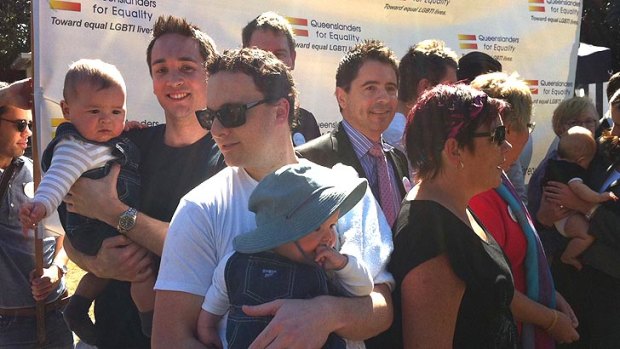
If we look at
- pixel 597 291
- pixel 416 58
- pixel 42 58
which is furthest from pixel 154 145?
pixel 597 291

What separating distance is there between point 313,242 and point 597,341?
2710 millimetres

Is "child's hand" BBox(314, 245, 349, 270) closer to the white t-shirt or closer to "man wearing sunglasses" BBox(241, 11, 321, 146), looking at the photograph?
the white t-shirt

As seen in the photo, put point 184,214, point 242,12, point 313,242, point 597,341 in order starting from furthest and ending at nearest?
1. point 242,12
2. point 597,341
3. point 184,214
4. point 313,242

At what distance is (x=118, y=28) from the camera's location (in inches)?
158

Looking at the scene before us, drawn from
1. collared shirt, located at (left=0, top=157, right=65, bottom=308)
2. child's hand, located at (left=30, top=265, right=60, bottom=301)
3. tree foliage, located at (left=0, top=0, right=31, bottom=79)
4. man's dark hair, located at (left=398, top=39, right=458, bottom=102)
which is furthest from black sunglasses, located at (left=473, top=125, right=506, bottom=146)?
tree foliage, located at (left=0, top=0, right=31, bottom=79)

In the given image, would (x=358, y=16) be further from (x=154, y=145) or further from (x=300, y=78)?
(x=154, y=145)

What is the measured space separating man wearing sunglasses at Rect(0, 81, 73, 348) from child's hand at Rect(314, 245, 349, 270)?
235cm

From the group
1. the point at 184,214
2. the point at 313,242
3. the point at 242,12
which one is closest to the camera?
the point at 313,242

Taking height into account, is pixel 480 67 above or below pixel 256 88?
above

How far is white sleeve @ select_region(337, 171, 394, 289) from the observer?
5.99ft

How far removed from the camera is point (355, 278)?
171cm

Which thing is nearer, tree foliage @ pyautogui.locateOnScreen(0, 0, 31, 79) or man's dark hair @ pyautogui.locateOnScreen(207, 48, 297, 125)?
man's dark hair @ pyautogui.locateOnScreen(207, 48, 297, 125)

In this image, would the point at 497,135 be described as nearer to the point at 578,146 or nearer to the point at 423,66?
the point at 423,66

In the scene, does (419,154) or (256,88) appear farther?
(419,154)
